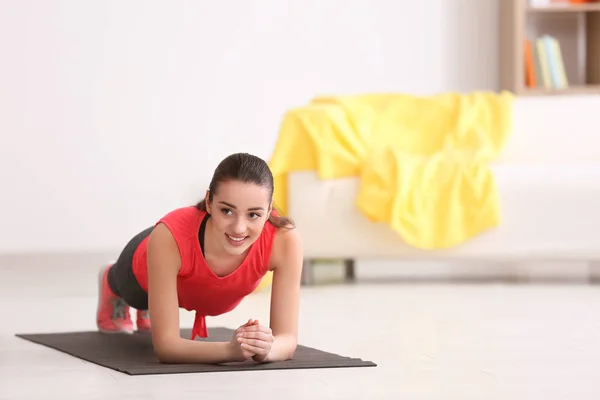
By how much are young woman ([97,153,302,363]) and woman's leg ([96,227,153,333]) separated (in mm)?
236

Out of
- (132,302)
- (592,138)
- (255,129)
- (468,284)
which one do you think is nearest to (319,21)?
(255,129)

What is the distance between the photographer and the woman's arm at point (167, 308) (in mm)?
1953

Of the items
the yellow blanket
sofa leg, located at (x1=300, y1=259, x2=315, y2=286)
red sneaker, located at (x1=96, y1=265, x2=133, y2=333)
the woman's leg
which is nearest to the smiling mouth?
the woman's leg

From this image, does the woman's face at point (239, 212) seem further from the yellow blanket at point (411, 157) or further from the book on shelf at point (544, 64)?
the book on shelf at point (544, 64)

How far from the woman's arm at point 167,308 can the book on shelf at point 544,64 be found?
3.96 m

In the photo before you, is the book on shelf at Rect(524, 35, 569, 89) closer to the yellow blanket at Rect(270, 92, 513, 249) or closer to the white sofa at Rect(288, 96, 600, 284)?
the yellow blanket at Rect(270, 92, 513, 249)

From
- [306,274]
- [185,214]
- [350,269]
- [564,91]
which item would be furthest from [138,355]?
[564,91]

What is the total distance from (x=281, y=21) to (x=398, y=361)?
3924 mm

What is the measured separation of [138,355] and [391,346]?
0.53 m

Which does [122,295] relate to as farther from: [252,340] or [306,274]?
[306,274]

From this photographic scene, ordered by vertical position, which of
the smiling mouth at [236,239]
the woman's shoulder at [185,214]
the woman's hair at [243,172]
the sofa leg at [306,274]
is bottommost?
the sofa leg at [306,274]

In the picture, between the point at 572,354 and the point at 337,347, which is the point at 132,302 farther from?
the point at 572,354

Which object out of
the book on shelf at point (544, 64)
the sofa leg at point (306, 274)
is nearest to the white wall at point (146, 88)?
the book on shelf at point (544, 64)

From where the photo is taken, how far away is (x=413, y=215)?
394cm
